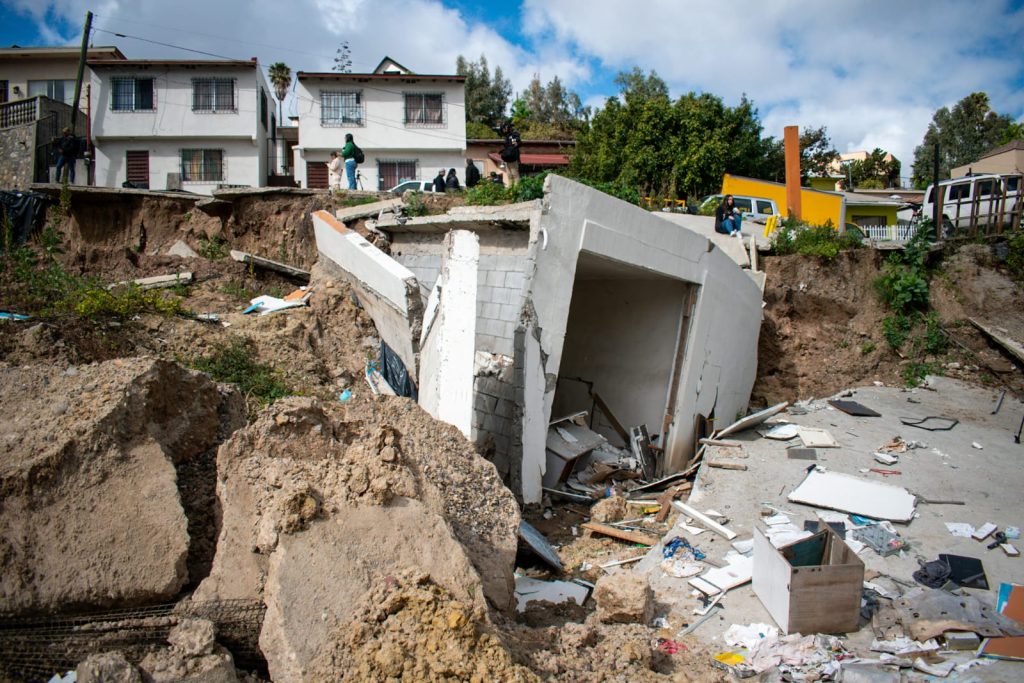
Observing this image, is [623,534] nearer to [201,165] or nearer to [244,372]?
[244,372]

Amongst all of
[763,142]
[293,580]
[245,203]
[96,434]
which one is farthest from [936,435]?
[763,142]

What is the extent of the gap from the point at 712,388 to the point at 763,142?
24903 mm

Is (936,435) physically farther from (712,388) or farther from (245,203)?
(245,203)

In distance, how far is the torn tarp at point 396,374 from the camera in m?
9.15

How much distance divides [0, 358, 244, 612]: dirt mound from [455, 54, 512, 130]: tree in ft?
120

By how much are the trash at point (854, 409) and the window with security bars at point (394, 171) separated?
18901 mm

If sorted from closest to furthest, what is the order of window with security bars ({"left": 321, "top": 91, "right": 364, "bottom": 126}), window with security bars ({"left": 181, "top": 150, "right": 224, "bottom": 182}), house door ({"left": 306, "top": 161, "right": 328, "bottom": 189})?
window with security bars ({"left": 181, "top": 150, "right": 224, "bottom": 182}) < window with security bars ({"left": 321, "top": 91, "right": 364, "bottom": 126}) < house door ({"left": 306, "top": 161, "right": 328, "bottom": 189})

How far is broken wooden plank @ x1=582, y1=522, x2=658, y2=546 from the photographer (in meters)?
6.56

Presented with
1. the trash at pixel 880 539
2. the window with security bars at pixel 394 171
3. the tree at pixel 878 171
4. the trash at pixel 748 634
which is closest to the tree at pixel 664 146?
the window with security bars at pixel 394 171

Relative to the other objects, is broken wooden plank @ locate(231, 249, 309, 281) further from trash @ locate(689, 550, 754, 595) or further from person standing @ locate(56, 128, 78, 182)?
trash @ locate(689, 550, 754, 595)

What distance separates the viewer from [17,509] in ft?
10.2

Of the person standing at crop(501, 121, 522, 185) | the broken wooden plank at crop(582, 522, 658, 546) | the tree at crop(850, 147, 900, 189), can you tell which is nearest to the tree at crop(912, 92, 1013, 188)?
the tree at crop(850, 147, 900, 189)

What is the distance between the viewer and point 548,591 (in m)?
5.04

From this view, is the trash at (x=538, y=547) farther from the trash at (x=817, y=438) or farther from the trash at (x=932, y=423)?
the trash at (x=932, y=423)
